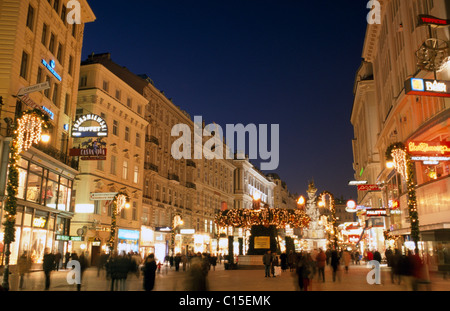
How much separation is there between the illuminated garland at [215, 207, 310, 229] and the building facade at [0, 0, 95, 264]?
514 inches

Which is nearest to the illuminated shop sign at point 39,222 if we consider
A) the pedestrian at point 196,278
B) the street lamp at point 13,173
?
the street lamp at point 13,173

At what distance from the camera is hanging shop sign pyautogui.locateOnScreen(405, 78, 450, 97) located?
16.5 metres

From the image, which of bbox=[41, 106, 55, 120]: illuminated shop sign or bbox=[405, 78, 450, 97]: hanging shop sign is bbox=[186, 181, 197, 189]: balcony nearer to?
bbox=[41, 106, 55, 120]: illuminated shop sign

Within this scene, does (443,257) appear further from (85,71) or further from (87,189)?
(85,71)

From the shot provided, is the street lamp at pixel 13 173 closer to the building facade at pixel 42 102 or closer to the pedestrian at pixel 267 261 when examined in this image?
the building facade at pixel 42 102

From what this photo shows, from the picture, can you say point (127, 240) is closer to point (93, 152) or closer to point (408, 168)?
point (93, 152)

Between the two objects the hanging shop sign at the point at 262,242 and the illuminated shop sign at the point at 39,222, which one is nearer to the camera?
the illuminated shop sign at the point at 39,222

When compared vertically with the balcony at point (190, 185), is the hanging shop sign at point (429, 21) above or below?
above

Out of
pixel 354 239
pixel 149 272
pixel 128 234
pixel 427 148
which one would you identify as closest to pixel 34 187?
pixel 128 234

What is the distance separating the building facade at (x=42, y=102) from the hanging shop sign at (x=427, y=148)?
2115 cm

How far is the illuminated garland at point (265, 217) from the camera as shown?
111ft

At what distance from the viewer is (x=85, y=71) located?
39812 millimetres

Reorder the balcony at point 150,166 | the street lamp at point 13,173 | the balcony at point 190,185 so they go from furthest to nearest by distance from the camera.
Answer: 1. the balcony at point 190,185
2. the balcony at point 150,166
3. the street lamp at point 13,173
